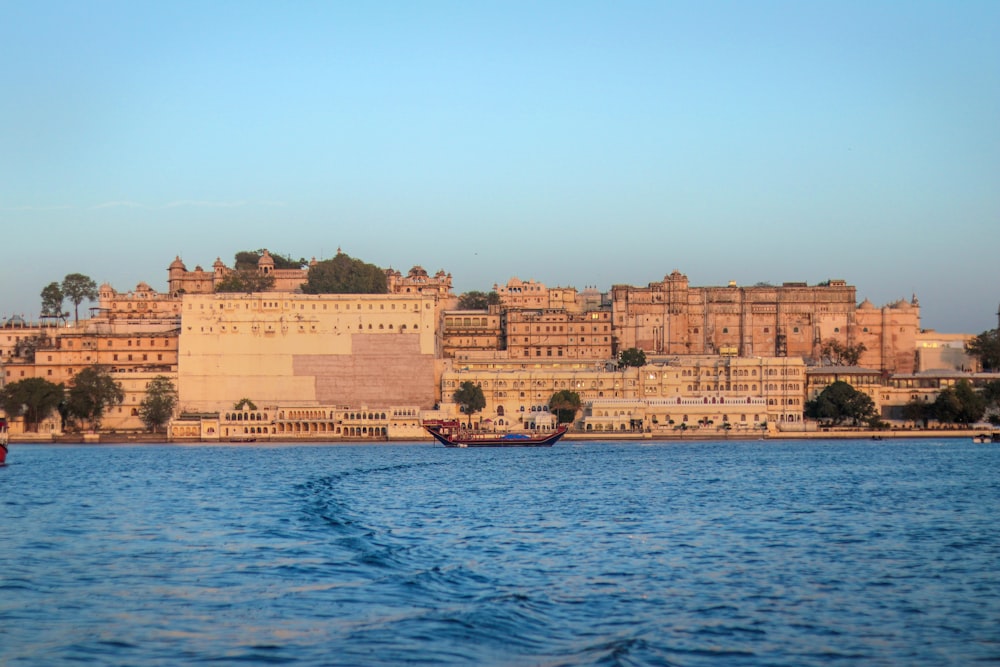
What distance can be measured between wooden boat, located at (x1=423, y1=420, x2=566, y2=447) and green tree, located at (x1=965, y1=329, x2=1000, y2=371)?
4355cm

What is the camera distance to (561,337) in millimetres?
109125

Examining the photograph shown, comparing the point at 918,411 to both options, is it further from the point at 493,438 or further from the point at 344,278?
the point at 344,278

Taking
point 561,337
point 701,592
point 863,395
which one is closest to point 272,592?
point 701,592

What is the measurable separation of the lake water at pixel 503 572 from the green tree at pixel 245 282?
72.1 m

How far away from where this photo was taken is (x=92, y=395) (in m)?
94.7

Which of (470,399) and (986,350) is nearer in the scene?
(470,399)

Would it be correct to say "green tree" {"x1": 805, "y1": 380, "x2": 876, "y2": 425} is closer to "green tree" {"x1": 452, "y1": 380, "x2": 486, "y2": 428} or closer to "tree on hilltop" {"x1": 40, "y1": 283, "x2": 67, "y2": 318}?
"green tree" {"x1": 452, "y1": 380, "x2": 486, "y2": 428}

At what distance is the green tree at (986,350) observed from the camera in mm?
109875

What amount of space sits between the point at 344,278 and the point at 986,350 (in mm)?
54163

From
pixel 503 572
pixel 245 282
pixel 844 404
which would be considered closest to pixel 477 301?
pixel 245 282

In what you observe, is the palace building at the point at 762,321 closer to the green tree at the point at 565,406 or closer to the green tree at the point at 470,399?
the green tree at the point at 565,406

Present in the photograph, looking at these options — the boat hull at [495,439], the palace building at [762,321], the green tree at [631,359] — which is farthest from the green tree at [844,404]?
the boat hull at [495,439]

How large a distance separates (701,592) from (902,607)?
3.27 m

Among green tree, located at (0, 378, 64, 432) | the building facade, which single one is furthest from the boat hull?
green tree, located at (0, 378, 64, 432)
